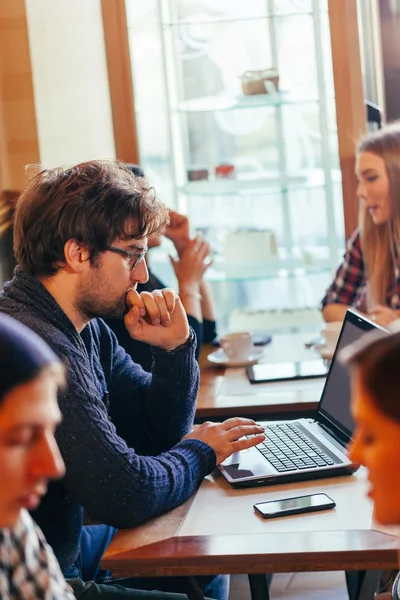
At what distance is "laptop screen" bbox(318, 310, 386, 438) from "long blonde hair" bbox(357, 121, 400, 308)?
998mm

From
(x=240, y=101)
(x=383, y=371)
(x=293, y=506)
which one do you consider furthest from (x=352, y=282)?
(x=383, y=371)

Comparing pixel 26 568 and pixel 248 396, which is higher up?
pixel 26 568

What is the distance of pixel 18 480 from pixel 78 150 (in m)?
2.42

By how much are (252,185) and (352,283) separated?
689 millimetres

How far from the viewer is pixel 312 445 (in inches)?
73.6

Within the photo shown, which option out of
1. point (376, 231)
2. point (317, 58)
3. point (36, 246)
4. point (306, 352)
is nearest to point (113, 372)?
point (36, 246)

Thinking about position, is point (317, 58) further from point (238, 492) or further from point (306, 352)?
point (238, 492)

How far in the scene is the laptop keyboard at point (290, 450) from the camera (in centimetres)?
176

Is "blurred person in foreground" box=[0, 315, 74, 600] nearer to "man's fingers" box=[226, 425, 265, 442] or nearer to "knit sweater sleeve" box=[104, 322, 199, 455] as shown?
"man's fingers" box=[226, 425, 265, 442]

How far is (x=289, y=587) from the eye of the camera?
272 centimetres

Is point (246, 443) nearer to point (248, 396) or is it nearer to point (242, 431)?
point (242, 431)

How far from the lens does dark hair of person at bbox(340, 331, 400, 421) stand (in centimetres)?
89

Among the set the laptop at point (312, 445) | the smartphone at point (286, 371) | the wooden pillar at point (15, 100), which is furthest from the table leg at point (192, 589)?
the wooden pillar at point (15, 100)

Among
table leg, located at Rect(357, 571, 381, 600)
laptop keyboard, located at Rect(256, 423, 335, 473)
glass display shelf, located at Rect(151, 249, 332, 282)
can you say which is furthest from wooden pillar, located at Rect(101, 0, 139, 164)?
table leg, located at Rect(357, 571, 381, 600)
